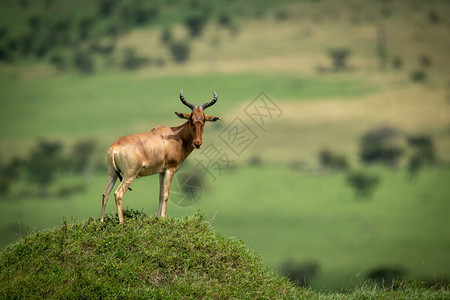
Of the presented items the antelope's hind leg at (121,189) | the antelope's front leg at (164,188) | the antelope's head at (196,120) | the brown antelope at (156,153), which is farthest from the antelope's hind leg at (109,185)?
the antelope's head at (196,120)

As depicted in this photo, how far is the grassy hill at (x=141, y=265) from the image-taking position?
38.1ft

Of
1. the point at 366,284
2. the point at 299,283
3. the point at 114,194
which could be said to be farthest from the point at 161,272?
the point at 366,284

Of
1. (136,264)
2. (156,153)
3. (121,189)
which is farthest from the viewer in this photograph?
(156,153)

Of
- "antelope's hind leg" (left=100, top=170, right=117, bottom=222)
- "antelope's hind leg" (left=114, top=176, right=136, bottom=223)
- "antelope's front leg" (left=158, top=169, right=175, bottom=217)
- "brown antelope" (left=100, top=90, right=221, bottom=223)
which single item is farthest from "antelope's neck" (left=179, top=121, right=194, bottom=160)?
"antelope's hind leg" (left=100, top=170, right=117, bottom=222)

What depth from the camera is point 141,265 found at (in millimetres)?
12047

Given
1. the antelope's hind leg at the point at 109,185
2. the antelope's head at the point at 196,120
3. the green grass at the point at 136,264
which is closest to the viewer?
the green grass at the point at 136,264

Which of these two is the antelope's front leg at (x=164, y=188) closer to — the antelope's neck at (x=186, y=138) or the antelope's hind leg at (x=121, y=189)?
the antelope's neck at (x=186, y=138)

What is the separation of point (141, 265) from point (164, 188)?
61.5 inches

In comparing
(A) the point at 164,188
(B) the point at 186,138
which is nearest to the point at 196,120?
(B) the point at 186,138

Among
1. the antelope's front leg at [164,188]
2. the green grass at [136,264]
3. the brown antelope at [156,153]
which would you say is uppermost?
the brown antelope at [156,153]

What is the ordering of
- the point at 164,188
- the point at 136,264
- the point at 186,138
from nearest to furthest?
the point at 136,264, the point at 164,188, the point at 186,138

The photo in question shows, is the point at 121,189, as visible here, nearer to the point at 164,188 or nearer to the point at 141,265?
the point at 164,188

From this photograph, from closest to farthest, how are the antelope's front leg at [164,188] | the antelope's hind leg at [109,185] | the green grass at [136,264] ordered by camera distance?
the green grass at [136,264] → the antelope's hind leg at [109,185] → the antelope's front leg at [164,188]

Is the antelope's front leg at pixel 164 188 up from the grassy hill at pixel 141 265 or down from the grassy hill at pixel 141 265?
up
